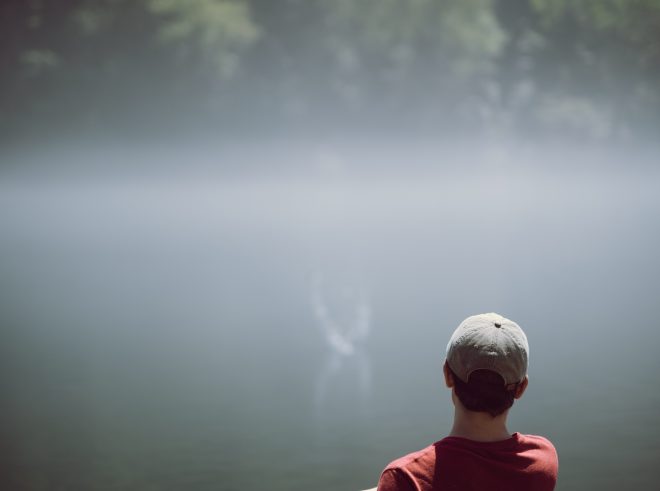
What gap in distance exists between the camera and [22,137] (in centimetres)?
414

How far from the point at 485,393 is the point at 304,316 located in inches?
166

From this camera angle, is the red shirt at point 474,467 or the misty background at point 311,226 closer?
the red shirt at point 474,467

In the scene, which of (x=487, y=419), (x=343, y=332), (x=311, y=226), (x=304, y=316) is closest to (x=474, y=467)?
(x=487, y=419)

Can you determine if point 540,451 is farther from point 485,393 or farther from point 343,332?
point 343,332

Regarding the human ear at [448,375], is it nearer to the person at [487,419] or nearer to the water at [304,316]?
the person at [487,419]

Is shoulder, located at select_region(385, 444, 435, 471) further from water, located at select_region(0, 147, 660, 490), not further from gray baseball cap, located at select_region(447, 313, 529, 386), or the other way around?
water, located at select_region(0, 147, 660, 490)

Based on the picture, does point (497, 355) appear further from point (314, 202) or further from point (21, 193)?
point (314, 202)

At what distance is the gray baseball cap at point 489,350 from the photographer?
641 millimetres

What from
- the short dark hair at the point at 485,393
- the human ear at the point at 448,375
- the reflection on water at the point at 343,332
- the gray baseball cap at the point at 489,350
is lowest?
the short dark hair at the point at 485,393

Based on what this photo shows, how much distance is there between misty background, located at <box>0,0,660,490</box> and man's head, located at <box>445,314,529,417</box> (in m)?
2.53

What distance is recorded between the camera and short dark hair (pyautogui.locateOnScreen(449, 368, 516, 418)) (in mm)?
648

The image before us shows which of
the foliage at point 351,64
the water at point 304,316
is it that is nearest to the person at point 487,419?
the water at point 304,316

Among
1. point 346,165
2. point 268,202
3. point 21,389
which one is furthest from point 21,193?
point 346,165

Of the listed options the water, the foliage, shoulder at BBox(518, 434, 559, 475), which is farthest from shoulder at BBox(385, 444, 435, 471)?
the foliage
